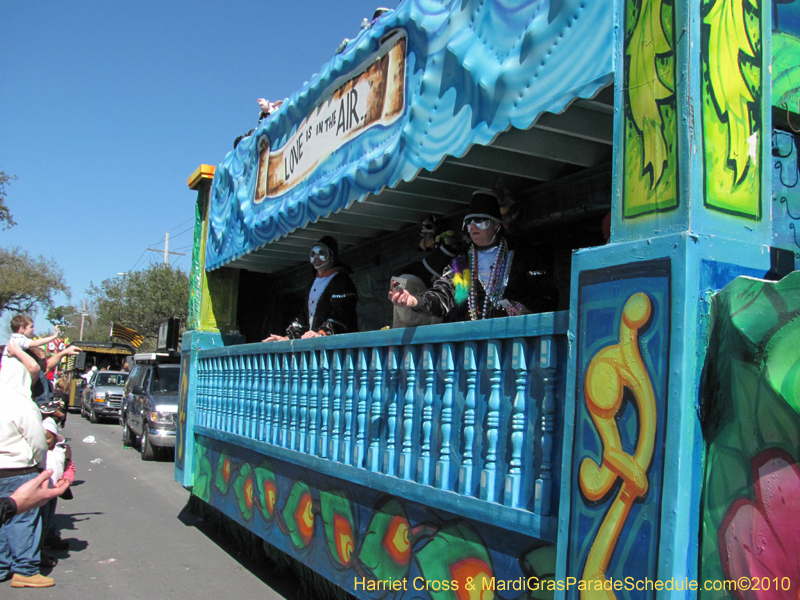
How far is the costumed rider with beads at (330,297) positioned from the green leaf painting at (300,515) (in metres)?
1.21

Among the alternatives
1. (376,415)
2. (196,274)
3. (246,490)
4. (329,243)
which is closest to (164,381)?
(196,274)

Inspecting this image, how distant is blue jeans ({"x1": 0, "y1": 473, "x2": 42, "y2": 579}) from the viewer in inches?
A: 193

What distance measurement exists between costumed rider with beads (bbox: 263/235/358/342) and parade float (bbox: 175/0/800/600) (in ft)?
1.86

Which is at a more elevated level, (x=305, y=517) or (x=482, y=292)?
(x=482, y=292)

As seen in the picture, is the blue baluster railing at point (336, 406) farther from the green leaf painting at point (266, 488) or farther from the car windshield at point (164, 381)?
the car windshield at point (164, 381)

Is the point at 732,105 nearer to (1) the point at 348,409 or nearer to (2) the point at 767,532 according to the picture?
(2) the point at 767,532

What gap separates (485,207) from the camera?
3.68 metres

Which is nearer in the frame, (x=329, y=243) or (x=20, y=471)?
(x=20, y=471)

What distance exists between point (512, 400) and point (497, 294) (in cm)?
99

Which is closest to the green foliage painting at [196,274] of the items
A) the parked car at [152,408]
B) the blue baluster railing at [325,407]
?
the blue baluster railing at [325,407]

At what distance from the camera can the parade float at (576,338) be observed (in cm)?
189

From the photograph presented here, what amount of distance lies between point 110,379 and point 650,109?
833 inches

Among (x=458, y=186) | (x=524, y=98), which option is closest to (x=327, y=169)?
Answer: (x=458, y=186)

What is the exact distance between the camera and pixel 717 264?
202 cm
